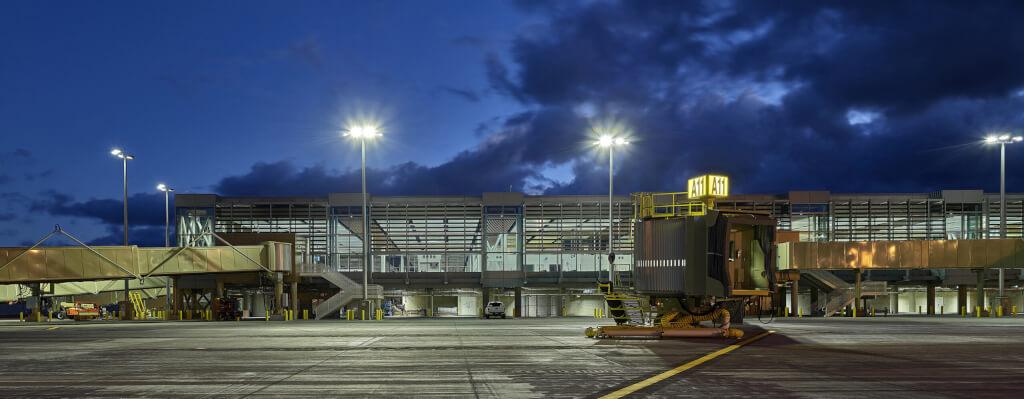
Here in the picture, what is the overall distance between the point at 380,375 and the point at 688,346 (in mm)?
10414

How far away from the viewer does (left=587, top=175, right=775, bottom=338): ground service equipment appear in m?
24.0

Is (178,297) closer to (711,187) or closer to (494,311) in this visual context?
(494,311)

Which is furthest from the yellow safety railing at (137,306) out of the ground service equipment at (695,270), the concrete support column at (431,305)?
the ground service equipment at (695,270)

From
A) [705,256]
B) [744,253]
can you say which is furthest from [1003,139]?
[705,256]

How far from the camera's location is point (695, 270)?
24.3 meters

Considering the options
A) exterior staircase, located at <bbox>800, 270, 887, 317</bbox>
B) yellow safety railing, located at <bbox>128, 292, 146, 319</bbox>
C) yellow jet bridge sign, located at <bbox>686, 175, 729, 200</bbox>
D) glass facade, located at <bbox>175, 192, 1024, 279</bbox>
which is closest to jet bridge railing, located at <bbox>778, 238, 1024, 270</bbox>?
exterior staircase, located at <bbox>800, 270, 887, 317</bbox>

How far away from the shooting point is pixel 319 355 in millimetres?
18312

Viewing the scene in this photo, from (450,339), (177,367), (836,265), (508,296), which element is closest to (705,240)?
(450,339)

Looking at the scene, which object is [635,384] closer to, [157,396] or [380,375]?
[380,375]

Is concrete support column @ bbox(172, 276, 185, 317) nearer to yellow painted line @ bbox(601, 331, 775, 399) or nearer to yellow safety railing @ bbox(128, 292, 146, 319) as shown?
yellow safety railing @ bbox(128, 292, 146, 319)

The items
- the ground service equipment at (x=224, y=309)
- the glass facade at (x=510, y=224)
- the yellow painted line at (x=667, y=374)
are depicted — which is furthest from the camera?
the glass facade at (x=510, y=224)

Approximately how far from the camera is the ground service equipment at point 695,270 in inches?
945

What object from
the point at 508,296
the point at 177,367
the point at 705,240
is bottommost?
the point at 508,296

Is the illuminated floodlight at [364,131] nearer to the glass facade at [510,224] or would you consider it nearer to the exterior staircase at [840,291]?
the glass facade at [510,224]
